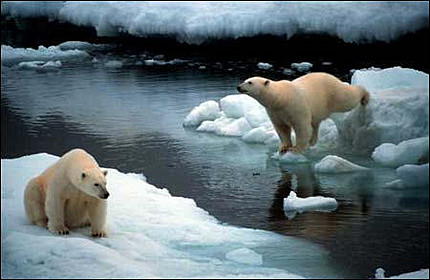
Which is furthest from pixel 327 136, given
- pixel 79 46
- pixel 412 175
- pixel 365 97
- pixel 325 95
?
pixel 79 46

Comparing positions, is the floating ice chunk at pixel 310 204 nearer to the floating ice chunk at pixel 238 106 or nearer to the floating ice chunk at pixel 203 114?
the floating ice chunk at pixel 238 106

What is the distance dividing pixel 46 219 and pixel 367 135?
10.8 ft

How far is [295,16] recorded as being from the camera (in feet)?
34.3

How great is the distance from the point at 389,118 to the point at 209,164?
153cm

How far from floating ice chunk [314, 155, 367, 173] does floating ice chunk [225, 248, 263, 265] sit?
208 centimetres

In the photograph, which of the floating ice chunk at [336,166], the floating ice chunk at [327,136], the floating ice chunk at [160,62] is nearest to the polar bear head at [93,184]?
the floating ice chunk at [336,166]

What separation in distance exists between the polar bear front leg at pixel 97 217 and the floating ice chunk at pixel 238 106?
3875 mm

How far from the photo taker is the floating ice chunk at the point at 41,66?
12.4 m

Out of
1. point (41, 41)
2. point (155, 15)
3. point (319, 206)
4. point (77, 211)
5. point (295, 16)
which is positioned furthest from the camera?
point (41, 41)

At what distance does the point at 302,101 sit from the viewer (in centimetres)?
643

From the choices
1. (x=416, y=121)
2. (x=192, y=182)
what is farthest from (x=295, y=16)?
(x=192, y=182)

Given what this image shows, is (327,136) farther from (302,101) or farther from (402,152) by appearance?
(402,152)

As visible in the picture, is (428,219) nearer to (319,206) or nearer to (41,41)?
(319,206)

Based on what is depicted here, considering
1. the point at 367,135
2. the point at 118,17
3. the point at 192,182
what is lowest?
the point at 192,182
